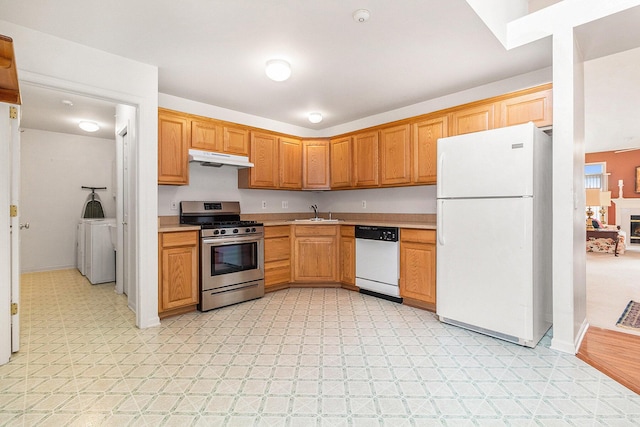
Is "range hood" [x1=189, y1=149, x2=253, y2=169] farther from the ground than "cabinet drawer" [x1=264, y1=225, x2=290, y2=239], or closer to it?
farther from the ground

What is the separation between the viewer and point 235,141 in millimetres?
4059

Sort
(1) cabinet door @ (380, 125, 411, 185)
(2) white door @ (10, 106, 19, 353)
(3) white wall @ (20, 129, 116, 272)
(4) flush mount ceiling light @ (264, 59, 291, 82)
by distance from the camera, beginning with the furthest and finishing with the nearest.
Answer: (3) white wall @ (20, 129, 116, 272)
(1) cabinet door @ (380, 125, 411, 185)
(4) flush mount ceiling light @ (264, 59, 291, 82)
(2) white door @ (10, 106, 19, 353)

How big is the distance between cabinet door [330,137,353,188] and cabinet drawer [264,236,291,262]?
119cm

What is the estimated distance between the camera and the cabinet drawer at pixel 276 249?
4102 millimetres

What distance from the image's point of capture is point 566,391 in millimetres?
1913

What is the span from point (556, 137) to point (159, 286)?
12.4 feet

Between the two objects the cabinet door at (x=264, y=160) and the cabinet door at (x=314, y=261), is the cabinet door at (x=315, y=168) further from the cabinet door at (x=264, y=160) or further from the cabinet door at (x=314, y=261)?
the cabinet door at (x=314, y=261)

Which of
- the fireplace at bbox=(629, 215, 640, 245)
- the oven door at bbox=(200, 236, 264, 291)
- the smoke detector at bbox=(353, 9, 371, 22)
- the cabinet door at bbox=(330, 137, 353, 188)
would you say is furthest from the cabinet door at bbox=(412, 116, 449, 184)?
the fireplace at bbox=(629, 215, 640, 245)

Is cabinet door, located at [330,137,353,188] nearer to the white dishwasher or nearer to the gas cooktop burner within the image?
the white dishwasher

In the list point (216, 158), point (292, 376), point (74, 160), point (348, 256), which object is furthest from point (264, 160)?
point (74, 160)

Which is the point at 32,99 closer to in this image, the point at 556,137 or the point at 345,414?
the point at 345,414

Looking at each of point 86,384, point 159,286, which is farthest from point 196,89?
point 86,384

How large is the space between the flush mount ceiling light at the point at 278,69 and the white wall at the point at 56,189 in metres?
4.74

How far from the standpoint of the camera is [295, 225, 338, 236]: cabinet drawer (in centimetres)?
434
